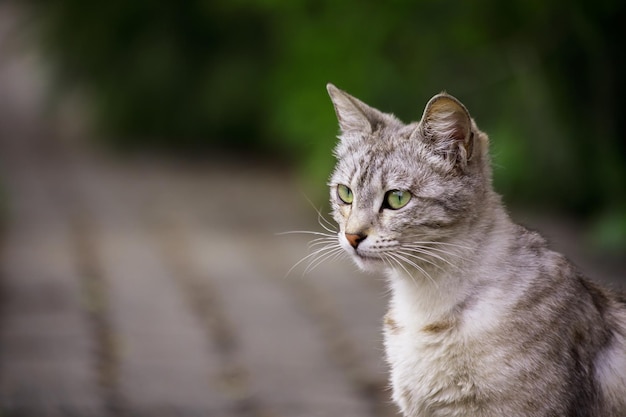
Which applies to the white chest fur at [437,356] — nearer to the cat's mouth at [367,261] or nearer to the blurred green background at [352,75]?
the cat's mouth at [367,261]

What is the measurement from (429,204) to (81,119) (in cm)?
1097

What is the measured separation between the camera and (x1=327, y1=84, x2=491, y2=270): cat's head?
2.82m

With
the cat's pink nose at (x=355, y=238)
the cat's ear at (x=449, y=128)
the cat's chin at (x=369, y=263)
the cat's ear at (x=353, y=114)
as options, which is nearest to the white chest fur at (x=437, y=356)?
the cat's chin at (x=369, y=263)

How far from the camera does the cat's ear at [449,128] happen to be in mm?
2779

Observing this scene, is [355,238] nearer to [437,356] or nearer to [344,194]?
[344,194]

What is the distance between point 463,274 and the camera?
2850 mm

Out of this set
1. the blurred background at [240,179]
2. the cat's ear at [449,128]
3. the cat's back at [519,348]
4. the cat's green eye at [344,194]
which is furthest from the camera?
the blurred background at [240,179]

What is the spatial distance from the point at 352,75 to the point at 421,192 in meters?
4.70

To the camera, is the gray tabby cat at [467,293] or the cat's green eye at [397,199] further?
the cat's green eye at [397,199]

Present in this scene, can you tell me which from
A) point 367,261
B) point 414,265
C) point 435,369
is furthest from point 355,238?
point 435,369

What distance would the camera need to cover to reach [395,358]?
2.92 meters

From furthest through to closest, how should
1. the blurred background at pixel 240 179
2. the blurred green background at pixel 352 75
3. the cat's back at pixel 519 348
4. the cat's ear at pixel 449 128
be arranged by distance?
the blurred green background at pixel 352 75, the blurred background at pixel 240 179, the cat's ear at pixel 449 128, the cat's back at pixel 519 348

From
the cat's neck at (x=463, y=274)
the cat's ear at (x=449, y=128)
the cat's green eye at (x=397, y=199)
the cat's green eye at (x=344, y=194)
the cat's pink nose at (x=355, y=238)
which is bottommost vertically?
the cat's neck at (x=463, y=274)

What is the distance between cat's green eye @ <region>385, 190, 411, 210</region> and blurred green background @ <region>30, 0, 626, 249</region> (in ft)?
4.94
